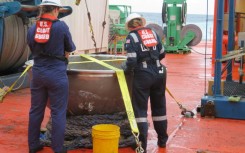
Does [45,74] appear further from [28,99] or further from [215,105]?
[28,99]

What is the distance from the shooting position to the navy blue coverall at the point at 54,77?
4.31 metres

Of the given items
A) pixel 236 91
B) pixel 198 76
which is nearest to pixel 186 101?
pixel 236 91

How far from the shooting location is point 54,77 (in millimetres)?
4316

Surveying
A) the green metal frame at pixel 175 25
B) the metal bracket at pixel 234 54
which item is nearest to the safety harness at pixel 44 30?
the metal bracket at pixel 234 54

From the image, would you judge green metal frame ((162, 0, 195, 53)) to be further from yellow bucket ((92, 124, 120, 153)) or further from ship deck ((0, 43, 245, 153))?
yellow bucket ((92, 124, 120, 153))

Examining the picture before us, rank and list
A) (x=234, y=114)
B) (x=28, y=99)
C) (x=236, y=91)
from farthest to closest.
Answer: (x=28, y=99) < (x=236, y=91) < (x=234, y=114)

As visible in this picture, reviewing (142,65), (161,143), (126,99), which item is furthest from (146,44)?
(161,143)

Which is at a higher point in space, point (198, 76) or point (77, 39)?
point (77, 39)

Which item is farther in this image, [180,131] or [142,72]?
[180,131]

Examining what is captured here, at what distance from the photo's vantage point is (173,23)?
732 inches

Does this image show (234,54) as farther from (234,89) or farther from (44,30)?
(44,30)

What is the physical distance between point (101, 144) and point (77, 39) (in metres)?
7.82

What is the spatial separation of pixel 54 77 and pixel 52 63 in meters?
0.16

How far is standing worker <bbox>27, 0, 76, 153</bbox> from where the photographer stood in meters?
4.29
